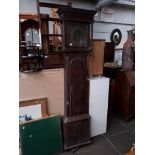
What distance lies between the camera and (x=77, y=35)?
6.26 feet

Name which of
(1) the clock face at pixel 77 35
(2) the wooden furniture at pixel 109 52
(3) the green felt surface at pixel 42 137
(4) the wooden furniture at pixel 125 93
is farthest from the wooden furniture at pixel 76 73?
(2) the wooden furniture at pixel 109 52

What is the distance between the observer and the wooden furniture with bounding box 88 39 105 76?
2154 mm

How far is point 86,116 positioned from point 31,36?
1406mm

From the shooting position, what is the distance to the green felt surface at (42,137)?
1.77 metres

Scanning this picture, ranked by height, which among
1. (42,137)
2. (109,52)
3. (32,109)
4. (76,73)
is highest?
(109,52)

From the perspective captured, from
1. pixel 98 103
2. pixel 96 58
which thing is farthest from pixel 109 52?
pixel 98 103

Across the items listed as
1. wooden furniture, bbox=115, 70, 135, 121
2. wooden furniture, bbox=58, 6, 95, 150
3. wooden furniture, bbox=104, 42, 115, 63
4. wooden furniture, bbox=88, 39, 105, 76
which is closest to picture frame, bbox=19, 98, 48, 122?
wooden furniture, bbox=58, 6, 95, 150

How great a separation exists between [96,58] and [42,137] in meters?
1.27

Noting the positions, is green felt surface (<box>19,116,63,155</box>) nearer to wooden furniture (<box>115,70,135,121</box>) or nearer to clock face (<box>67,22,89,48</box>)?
clock face (<box>67,22,89,48</box>)

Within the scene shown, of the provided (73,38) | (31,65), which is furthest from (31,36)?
(73,38)

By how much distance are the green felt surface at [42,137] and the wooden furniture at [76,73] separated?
11 centimetres

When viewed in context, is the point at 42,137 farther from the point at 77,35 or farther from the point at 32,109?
the point at 77,35

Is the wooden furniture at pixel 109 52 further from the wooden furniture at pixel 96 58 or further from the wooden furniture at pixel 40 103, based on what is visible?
the wooden furniture at pixel 40 103
